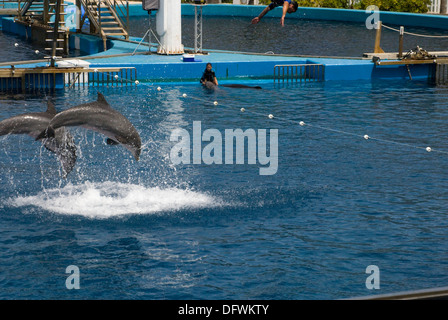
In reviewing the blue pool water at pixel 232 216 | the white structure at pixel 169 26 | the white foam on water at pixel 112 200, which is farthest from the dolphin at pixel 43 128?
the white structure at pixel 169 26

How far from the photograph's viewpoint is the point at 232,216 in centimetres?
1131

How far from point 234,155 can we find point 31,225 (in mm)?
5488

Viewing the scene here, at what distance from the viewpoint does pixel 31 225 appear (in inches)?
427

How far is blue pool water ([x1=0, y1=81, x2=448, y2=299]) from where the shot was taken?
895cm

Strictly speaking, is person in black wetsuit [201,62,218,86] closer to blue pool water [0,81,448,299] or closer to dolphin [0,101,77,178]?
blue pool water [0,81,448,299]

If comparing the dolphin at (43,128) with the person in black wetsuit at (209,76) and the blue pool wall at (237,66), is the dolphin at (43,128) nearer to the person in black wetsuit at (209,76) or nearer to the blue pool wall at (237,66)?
the person in black wetsuit at (209,76)

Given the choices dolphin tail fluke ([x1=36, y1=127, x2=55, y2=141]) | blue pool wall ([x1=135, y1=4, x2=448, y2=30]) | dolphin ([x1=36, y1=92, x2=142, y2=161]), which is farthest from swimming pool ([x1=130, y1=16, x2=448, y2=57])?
dolphin tail fluke ([x1=36, y1=127, x2=55, y2=141])

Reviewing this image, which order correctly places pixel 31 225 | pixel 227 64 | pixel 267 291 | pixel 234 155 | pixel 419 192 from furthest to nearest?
pixel 227 64 < pixel 234 155 < pixel 419 192 < pixel 31 225 < pixel 267 291

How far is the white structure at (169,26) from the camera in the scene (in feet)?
84.9

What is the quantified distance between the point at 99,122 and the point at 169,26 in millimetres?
15816

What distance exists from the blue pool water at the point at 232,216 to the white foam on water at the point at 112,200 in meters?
0.03

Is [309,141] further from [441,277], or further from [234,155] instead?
[441,277]

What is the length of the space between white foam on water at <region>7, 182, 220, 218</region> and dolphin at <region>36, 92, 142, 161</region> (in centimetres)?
110
